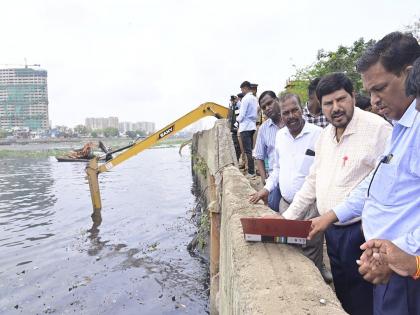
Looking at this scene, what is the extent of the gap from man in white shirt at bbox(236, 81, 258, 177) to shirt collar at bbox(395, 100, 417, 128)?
647 cm

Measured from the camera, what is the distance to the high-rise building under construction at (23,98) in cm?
15212

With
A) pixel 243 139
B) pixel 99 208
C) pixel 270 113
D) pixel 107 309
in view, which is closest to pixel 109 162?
pixel 99 208

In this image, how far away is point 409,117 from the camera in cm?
175

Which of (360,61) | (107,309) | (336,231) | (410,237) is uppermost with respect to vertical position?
(360,61)

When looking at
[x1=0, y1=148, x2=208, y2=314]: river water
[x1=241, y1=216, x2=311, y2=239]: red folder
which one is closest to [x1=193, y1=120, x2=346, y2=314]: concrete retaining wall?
[x1=241, y1=216, x2=311, y2=239]: red folder

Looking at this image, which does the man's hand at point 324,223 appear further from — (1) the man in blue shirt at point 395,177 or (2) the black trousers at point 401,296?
(2) the black trousers at point 401,296

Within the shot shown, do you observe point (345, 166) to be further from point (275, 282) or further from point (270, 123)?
point (270, 123)

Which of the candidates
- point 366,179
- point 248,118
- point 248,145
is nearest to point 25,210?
point 248,145

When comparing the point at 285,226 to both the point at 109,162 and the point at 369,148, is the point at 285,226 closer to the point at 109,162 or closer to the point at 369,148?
the point at 369,148

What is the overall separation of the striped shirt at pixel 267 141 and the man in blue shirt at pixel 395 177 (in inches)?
112

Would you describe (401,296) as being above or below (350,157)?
below

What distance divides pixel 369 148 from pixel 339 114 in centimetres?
30

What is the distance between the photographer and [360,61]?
206 cm

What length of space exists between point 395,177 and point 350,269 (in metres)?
0.96
